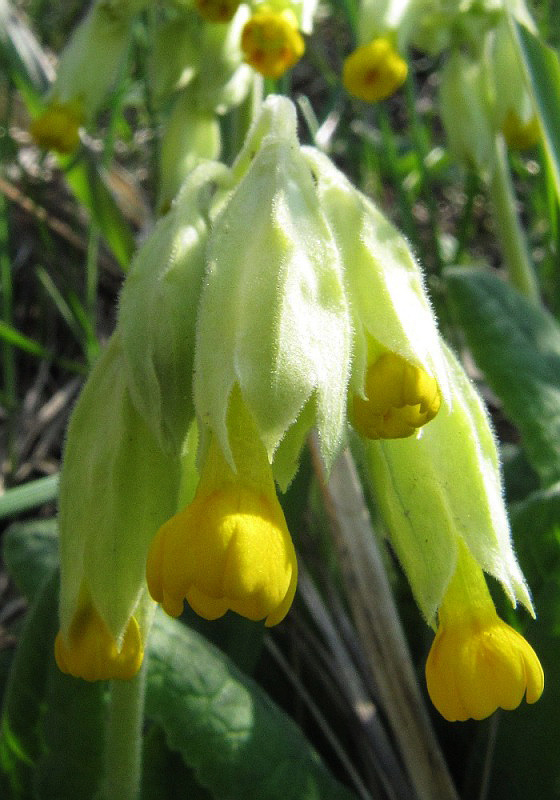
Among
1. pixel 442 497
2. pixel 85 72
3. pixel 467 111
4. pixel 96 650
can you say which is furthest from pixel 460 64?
pixel 96 650

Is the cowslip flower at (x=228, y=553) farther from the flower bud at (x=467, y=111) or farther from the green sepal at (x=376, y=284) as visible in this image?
the flower bud at (x=467, y=111)

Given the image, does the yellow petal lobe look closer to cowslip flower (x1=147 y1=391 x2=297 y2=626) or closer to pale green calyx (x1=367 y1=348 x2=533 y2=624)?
cowslip flower (x1=147 y1=391 x2=297 y2=626)

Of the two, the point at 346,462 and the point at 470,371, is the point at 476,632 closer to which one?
the point at 346,462

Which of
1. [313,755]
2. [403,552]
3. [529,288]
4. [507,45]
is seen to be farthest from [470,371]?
[403,552]

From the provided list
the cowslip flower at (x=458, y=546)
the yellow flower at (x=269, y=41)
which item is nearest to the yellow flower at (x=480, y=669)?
the cowslip flower at (x=458, y=546)

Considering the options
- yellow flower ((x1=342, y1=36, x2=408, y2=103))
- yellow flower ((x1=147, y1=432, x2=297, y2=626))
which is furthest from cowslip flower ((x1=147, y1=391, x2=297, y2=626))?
yellow flower ((x1=342, y1=36, x2=408, y2=103))

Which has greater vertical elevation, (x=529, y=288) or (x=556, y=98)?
(x=556, y=98)
